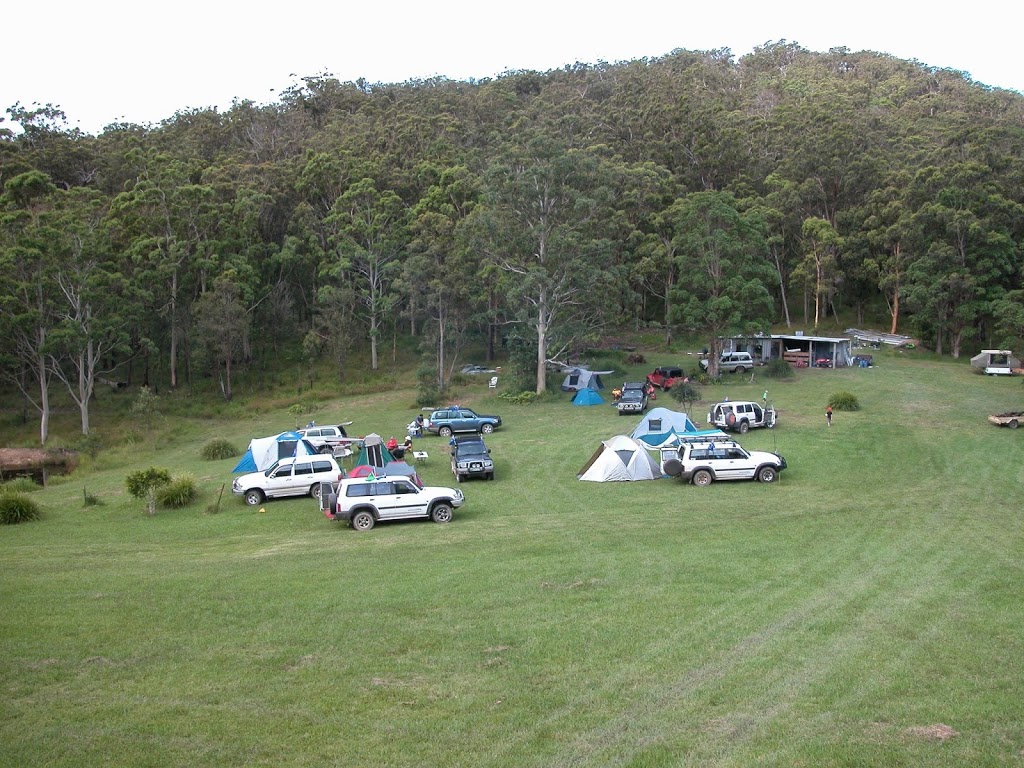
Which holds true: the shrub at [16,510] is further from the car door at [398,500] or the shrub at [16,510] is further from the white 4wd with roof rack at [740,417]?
the white 4wd with roof rack at [740,417]

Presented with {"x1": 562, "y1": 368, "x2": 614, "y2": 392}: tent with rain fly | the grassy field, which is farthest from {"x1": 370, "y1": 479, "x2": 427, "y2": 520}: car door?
{"x1": 562, "y1": 368, "x2": 614, "y2": 392}: tent with rain fly

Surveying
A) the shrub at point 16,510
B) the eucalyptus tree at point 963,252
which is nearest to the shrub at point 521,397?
the shrub at point 16,510

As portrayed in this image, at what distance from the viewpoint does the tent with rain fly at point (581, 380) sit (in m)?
48.3

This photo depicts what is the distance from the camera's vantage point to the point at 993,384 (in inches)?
1796

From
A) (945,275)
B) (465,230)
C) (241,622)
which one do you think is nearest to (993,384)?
(945,275)

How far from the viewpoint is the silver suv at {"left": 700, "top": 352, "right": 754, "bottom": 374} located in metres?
52.3

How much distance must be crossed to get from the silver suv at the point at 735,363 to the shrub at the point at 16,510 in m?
37.5

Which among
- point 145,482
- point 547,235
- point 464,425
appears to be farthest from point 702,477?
point 547,235

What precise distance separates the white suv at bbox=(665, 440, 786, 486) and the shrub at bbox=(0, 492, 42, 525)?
17749mm

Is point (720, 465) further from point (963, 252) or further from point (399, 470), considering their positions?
point (963, 252)

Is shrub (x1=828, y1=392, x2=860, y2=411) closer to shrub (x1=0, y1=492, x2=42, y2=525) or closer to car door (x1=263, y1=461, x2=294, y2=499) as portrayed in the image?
car door (x1=263, y1=461, x2=294, y2=499)

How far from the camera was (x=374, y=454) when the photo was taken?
29359mm

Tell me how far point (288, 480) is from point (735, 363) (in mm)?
34632

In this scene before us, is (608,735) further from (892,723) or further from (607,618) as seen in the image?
(607,618)
